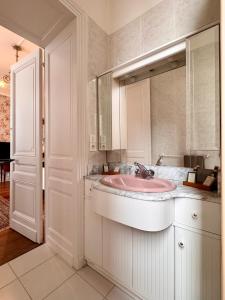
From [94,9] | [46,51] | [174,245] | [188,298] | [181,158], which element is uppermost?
[94,9]

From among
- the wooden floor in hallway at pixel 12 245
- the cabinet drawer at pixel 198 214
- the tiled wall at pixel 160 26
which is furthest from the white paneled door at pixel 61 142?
the cabinet drawer at pixel 198 214

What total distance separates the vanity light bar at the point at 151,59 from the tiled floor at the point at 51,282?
1.82m

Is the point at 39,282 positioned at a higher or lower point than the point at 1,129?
lower

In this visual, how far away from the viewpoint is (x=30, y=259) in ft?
5.31

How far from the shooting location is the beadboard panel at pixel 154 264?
993mm

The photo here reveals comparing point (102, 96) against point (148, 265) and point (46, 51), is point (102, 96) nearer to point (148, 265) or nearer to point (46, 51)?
point (46, 51)

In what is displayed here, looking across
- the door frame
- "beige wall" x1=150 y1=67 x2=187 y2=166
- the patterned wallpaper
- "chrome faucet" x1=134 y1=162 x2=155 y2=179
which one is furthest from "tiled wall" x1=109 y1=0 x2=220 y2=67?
the patterned wallpaper

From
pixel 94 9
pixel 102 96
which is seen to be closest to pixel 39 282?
pixel 102 96

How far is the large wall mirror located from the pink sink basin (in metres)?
0.24

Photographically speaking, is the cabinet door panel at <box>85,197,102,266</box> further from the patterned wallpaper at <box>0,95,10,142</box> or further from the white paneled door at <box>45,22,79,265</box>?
the patterned wallpaper at <box>0,95,10,142</box>

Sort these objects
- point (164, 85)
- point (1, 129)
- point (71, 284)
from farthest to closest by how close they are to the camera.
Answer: point (1, 129), point (164, 85), point (71, 284)

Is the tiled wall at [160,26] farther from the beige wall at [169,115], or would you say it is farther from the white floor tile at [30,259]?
the white floor tile at [30,259]

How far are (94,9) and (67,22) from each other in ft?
1.09

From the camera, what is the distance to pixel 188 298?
3.09 feet
